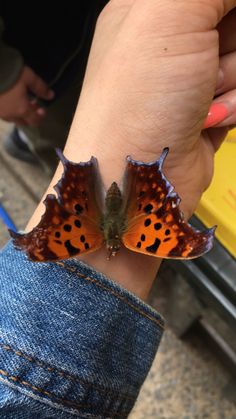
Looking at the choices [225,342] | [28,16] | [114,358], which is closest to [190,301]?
[225,342]

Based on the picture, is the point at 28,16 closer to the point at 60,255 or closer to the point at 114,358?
the point at 60,255

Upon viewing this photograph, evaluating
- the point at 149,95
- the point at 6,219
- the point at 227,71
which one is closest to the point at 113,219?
the point at 149,95

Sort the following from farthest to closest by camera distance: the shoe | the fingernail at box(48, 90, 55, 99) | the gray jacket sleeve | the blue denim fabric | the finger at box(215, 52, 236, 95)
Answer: the shoe
the fingernail at box(48, 90, 55, 99)
the gray jacket sleeve
the finger at box(215, 52, 236, 95)
the blue denim fabric

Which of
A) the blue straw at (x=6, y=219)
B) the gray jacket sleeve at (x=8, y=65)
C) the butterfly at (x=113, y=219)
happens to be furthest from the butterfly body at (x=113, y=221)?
the blue straw at (x=6, y=219)

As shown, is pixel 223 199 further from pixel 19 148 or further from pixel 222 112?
pixel 19 148

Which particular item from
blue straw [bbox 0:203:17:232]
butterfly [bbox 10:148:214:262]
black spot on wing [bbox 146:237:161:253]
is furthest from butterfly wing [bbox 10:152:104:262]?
blue straw [bbox 0:203:17:232]

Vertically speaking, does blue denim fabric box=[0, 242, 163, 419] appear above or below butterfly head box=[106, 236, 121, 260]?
below

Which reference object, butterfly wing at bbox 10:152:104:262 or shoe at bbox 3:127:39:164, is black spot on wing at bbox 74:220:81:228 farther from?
shoe at bbox 3:127:39:164
